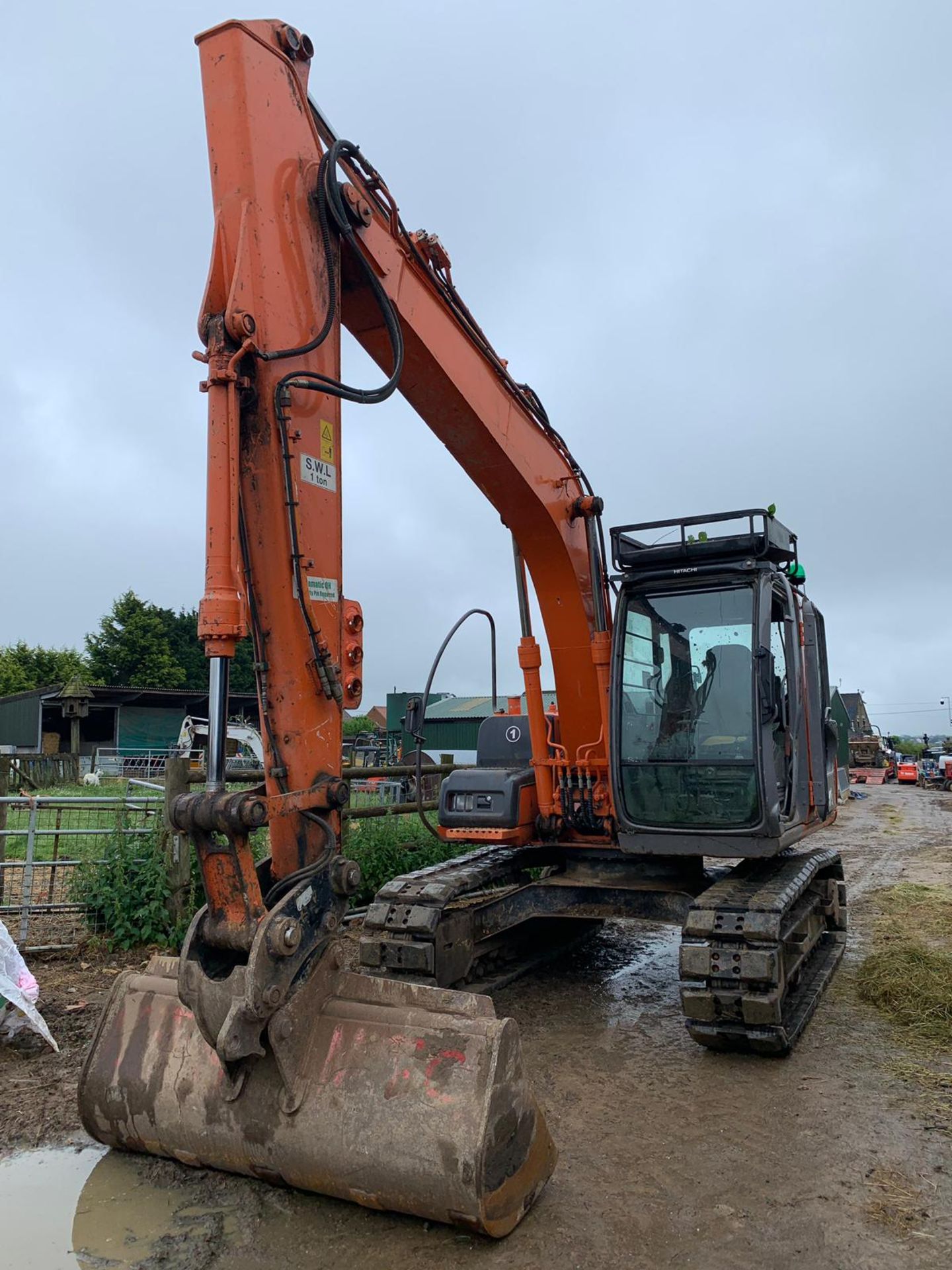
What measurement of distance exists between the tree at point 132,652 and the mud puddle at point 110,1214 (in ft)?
147

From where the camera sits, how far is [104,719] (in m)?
39.5

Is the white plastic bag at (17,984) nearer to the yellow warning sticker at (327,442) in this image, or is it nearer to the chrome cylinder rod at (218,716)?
Answer: the chrome cylinder rod at (218,716)

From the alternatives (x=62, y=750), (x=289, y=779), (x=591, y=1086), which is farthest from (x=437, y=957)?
(x=62, y=750)

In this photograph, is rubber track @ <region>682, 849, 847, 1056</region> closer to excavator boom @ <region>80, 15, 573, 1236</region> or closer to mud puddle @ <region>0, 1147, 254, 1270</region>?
excavator boom @ <region>80, 15, 573, 1236</region>

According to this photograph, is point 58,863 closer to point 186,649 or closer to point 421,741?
point 421,741

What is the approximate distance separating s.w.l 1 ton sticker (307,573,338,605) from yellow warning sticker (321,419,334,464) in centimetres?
50

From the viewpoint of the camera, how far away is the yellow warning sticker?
3.91 m

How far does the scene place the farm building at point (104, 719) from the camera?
3506cm

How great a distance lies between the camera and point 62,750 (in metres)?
37.8

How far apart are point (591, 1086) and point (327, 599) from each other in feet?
8.57

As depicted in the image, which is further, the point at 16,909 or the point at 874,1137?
the point at 16,909

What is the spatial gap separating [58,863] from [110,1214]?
412cm

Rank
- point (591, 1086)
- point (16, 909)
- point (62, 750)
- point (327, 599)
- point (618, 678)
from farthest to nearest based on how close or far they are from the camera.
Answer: point (62, 750) < point (16, 909) < point (618, 678) < point (591, 1086) < point (327, 599)

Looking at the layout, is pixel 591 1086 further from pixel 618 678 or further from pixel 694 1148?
pixel 618 678
